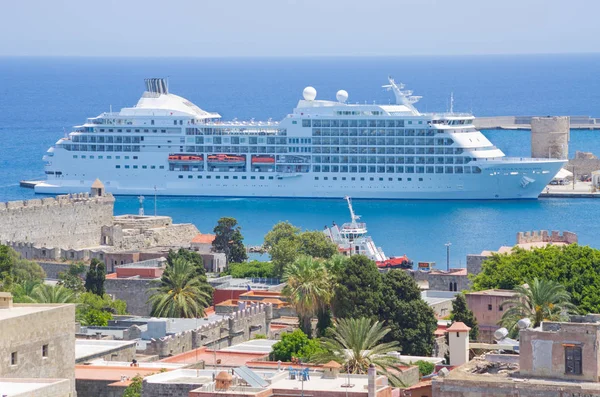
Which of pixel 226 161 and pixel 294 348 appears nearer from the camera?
pixel 294 348

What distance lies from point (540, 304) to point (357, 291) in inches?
202

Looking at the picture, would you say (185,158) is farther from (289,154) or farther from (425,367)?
(425,367)

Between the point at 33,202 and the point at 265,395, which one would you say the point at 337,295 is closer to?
the point at 265,395

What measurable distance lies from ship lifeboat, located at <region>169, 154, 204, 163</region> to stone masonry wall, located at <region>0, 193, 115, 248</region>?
46.2 metres

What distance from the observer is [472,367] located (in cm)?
2314

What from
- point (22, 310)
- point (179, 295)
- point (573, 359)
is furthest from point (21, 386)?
point (179, 295)

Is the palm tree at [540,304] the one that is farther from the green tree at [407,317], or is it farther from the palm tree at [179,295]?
the palm tree at [179,295]

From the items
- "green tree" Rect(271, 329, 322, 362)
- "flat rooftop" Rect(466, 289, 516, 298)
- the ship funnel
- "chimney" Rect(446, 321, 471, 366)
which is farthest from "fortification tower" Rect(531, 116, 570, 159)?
"chimney" Rect(446, 321, 471, 366)

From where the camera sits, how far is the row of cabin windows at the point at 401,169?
11069 cm

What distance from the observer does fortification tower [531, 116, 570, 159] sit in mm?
123125

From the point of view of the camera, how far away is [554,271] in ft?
138

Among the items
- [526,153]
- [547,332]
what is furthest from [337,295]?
[526,153]

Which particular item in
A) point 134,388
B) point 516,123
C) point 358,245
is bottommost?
point 134,388

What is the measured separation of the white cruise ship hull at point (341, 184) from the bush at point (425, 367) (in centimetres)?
7473
